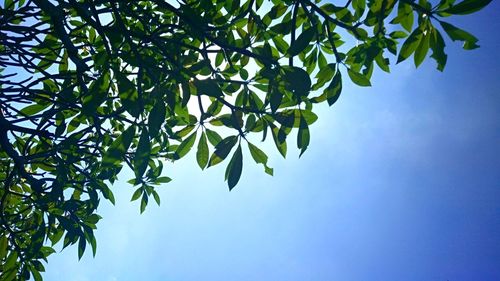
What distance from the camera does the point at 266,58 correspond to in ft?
5.73

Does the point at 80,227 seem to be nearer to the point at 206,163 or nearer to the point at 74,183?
the point at 74,183

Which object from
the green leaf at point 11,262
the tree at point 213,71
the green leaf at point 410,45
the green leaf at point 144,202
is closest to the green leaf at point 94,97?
the tree at point 213,71

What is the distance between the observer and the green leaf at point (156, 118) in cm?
134

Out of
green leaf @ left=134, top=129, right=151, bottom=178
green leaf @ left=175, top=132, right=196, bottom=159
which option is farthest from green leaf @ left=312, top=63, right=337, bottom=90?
green leaf @ left=134, top=129, right=151, bottom=178

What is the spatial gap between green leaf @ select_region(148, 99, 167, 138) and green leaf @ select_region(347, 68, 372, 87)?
4.09 ft

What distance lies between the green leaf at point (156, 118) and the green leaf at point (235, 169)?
49 centimetres

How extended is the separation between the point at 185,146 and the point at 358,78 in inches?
47.7

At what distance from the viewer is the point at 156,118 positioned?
1.36 metres

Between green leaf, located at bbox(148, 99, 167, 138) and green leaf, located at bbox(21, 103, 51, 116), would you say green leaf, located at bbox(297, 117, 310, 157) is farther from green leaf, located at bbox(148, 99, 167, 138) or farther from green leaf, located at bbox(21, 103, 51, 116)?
green leaf, located at bbox(21, 103, 51, 116)

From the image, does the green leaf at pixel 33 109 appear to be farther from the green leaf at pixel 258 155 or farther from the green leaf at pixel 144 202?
the green leaf at pixel 258 155

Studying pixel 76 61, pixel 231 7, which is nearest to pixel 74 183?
pixel 76 61

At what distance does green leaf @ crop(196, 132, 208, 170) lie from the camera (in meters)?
1.92

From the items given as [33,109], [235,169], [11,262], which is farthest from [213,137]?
[11,262]

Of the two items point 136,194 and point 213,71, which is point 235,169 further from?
point 136,194
